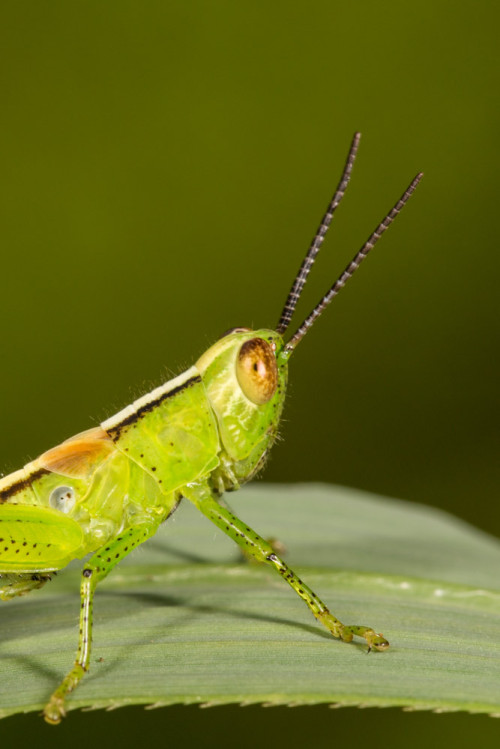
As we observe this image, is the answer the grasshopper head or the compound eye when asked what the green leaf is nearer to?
the compound eye

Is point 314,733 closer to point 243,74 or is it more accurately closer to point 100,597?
point 100,597

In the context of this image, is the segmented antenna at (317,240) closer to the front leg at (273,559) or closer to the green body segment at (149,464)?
the green body segment at (149,464)

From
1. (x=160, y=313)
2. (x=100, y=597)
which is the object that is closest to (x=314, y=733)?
(x=100, y=597)

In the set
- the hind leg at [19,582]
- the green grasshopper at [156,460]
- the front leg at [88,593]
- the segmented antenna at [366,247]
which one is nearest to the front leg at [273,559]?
the green grasshopper at [156,460]

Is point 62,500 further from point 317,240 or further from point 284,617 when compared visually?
point 317,240

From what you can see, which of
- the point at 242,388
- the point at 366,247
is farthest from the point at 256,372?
the point at 366,247

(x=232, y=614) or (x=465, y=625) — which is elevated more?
(x=232, y=614)
